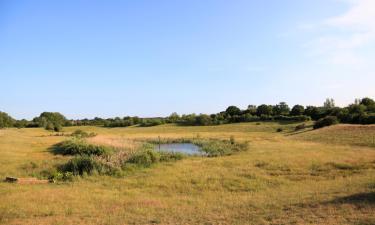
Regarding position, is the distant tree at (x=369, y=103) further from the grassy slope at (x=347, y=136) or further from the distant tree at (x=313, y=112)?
the grassy slope at (x=347, y=136)

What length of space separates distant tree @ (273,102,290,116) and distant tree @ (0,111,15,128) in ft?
234

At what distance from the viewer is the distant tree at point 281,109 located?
102 metres

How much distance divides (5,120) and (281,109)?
246 feet

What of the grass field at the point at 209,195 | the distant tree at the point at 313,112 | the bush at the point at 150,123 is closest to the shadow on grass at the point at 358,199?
the grass field at the point at 209,195

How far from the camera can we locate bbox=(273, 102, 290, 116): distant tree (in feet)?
336

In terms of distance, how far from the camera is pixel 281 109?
10519 cm

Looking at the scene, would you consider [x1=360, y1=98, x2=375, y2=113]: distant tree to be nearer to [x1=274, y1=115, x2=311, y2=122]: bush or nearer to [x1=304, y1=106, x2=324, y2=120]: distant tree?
[x1=304, y1=106, x2=324, y2=120]: distant tree

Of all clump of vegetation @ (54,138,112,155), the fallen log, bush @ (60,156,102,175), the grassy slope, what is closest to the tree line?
the grassy slope

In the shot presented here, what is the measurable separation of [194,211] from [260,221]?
8.51 ft

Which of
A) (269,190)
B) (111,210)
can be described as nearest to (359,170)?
(269,190)

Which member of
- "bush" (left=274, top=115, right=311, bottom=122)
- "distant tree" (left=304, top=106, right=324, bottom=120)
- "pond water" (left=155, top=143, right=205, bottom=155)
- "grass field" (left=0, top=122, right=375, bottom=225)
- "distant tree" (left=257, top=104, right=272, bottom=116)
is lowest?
"pond water" (left=155, top=143, right=205, bottom=155)

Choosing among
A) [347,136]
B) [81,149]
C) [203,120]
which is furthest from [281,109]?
[81,149]

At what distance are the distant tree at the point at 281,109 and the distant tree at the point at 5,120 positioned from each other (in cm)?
7133

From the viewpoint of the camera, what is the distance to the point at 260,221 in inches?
396
